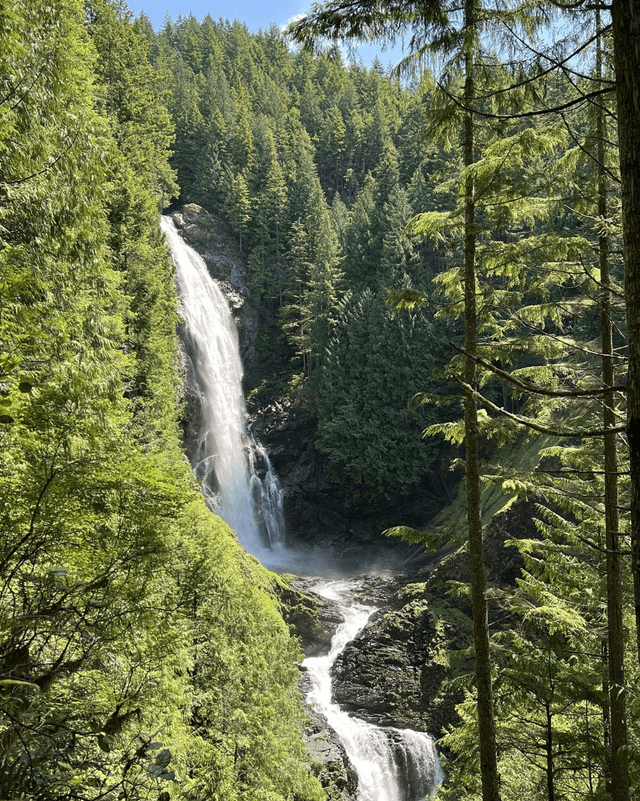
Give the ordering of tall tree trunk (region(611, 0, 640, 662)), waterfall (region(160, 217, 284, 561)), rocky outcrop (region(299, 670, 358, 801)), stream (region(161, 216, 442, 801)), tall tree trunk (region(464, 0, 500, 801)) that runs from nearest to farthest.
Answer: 1. tall tree trunk (region(611, 0, 640, 662))
2. tall tree trunk (region(464, 0, 500, 801))
3. rocky outcrop (region(299, 670, 358, 801))
4. stream (region(161, 216, 442, 801))
5. waterfall (region(160, 217, 284, 561))

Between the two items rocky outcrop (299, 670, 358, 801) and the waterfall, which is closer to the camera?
rocky outcrop (299, 670, 358, 801)

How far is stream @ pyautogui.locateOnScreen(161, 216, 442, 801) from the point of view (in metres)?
15.2

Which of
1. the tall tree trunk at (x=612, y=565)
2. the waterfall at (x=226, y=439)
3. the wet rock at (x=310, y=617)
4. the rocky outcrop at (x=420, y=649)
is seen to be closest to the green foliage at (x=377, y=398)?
the waterfall at (x=226, y=439)

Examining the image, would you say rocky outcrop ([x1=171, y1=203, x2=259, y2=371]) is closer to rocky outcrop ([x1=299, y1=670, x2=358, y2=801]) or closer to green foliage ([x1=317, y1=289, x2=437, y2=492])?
green foliage ([x1=317, y1=289, x2=437, y2=492])

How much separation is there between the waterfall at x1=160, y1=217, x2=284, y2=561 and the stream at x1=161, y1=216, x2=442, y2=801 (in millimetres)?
61

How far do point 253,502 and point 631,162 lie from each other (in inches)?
1243

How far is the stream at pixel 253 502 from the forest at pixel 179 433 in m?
1.66

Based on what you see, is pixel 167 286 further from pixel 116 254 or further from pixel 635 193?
pixel 635 193

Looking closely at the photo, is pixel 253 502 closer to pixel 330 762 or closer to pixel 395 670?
pixel 395 670

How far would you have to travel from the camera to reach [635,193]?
7.39ft

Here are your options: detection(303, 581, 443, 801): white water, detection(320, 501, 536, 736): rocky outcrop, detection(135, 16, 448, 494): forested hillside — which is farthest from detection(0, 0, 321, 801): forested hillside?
detection(320, 501, 536, 736): rocky outcrop

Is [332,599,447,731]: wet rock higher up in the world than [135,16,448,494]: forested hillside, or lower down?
lower down

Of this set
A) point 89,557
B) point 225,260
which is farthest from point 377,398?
point 89,557

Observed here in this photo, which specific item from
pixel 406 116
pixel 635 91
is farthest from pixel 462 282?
pixel 406 116
